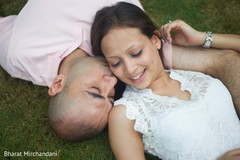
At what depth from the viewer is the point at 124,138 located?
261cm

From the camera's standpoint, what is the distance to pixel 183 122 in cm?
262

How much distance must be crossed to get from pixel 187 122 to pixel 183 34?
2.91ft

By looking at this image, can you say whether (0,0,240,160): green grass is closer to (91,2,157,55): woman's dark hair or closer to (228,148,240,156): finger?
(228,148,240,156): finger

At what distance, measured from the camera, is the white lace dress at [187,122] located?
262 cm

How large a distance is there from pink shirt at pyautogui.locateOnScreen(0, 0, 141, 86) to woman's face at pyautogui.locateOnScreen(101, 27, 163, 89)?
50cm

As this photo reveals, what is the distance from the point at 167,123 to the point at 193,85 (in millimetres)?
438

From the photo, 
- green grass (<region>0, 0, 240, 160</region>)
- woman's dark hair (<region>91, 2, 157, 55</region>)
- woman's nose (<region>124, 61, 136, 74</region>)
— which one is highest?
woman's dark hair (<region>91, 2, 157, 55</region>)

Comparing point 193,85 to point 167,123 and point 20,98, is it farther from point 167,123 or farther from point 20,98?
point 20,98

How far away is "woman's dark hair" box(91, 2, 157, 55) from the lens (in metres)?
2.75

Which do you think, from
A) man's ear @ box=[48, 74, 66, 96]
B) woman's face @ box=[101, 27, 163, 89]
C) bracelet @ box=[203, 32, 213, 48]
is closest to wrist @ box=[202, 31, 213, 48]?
bracelet @ box=[203, 32, 213, 48]

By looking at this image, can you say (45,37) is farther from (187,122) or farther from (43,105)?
(187,122)

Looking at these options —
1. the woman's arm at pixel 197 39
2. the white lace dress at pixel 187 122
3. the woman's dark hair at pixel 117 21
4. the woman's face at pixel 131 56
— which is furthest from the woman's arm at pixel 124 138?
the woman's arm at pixel 197 39

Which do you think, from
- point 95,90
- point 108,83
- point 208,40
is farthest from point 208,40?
point 95,90

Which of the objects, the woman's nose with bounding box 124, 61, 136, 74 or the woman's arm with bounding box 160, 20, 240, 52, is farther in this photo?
the woman's arm with bounding box 160, 20, 240, 52
